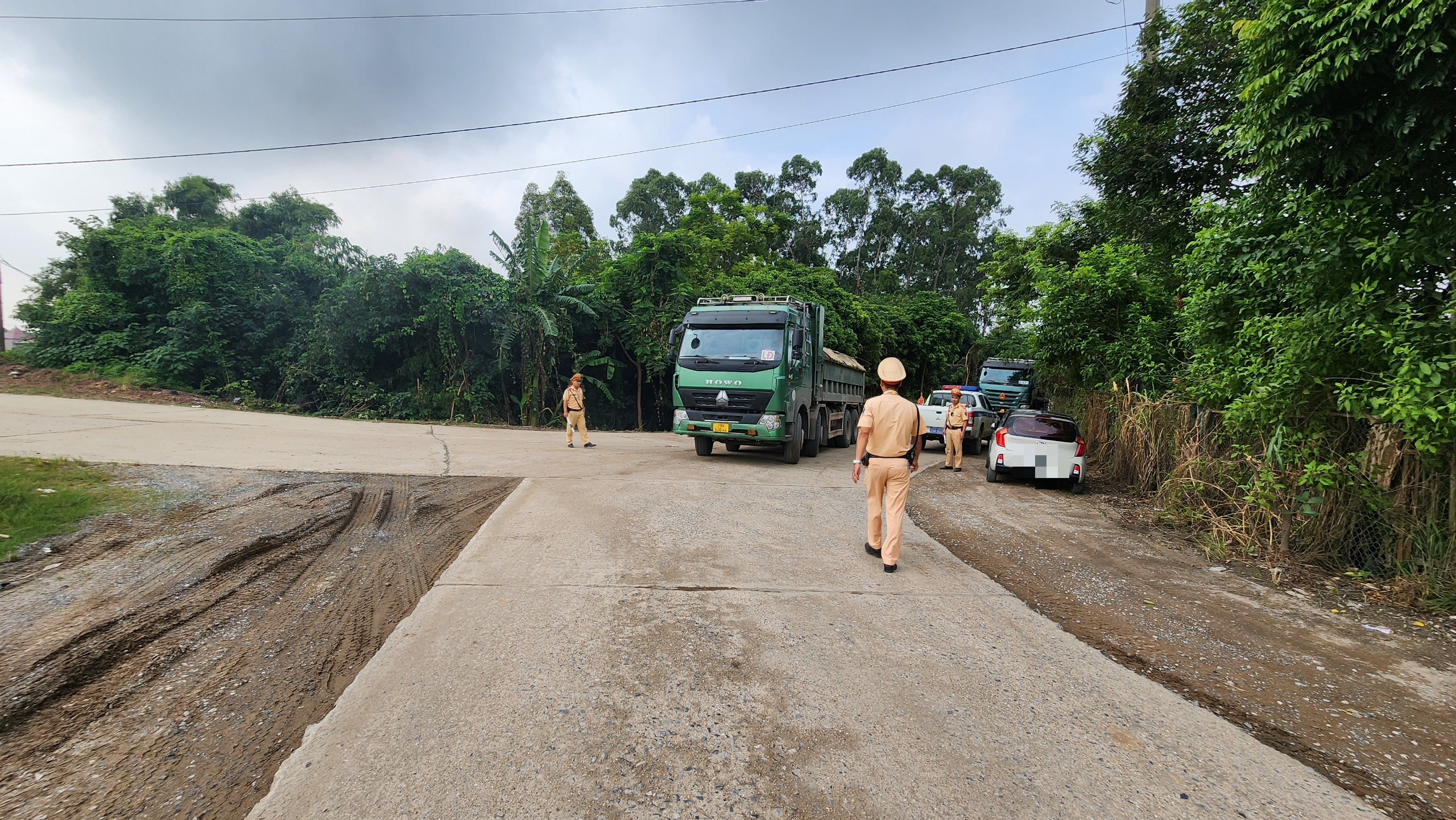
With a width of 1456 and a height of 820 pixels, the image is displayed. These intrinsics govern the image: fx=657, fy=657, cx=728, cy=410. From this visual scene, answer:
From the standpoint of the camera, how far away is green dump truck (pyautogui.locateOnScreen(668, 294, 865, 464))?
11.7 meters

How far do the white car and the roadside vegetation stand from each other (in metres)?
0.94

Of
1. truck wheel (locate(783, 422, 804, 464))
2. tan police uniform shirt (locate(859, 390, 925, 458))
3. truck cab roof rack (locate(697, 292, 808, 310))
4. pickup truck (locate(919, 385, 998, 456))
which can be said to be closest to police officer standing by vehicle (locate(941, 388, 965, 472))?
pickup truck (locate(919, 385, 998, 456))

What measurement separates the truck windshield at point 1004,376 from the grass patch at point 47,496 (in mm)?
23938

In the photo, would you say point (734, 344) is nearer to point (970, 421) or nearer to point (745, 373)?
point (745, 373)

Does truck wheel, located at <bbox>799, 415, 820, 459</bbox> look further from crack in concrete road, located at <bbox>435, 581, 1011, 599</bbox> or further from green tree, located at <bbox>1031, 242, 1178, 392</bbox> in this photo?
crack in concrete road, located at <bbox>435, 581, 1011, 599</bbox>

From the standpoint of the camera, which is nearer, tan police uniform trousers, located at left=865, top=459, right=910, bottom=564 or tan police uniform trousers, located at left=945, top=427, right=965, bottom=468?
tan police uniform trousers, located at left=865, top=459, right=910, bottom=564

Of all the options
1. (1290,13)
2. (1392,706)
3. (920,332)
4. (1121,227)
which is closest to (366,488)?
(1392,706)

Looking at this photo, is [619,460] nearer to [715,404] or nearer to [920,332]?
Answer: [715,404]

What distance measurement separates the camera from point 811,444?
1416 cm

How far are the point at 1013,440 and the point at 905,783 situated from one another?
9.40m

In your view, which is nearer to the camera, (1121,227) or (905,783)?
(905,783)

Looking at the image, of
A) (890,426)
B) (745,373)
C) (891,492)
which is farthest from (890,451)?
(745,373)

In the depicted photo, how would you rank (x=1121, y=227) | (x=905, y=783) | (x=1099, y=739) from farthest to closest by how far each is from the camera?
(x=1121, y=227)
(x=1099, y=739)
(x=905, y=783)

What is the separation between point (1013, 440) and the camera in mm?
11070
